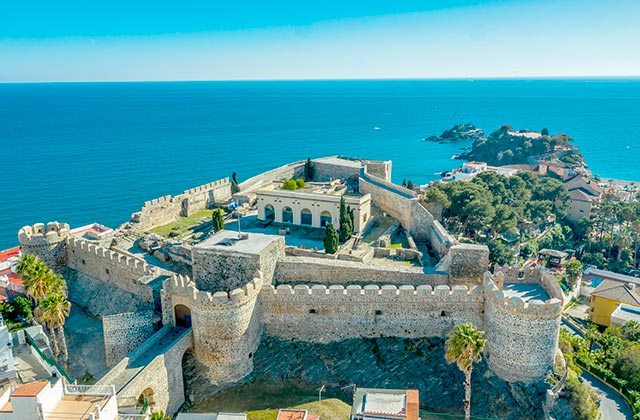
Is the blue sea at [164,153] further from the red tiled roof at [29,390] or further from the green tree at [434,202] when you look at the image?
the red tiled roof at [29,390]

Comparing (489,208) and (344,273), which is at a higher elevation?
(344,273)

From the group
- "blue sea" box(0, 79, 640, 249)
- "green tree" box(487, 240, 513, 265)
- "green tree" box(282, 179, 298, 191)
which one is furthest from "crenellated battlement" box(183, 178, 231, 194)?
"green tree" box(487, 240, 513, 265)

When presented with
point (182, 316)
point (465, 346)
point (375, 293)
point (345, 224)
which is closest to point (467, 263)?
point (375, 293)

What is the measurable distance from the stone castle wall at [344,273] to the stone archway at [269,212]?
45.3ft

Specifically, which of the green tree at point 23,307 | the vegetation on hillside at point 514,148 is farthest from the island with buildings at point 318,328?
the vegetation on hillside at point 514,148

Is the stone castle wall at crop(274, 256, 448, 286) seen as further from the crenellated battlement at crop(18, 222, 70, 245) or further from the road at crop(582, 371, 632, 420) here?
the crenellated battlement at crop(18, 222, 70, 245)

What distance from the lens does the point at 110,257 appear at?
33.2m

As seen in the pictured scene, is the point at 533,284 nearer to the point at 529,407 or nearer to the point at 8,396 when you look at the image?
the point at 529,407

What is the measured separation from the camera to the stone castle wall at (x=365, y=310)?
90.5 ft

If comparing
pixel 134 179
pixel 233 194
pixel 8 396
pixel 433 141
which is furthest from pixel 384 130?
pixel 8 396

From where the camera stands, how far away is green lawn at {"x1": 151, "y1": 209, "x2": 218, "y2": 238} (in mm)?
43500

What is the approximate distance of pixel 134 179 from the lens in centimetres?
9750

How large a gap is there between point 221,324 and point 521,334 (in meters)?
15.0

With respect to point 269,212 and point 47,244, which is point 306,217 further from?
point 47,244
